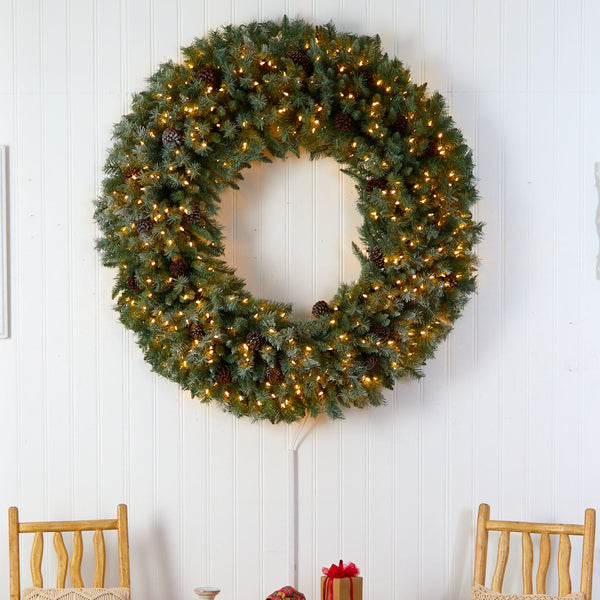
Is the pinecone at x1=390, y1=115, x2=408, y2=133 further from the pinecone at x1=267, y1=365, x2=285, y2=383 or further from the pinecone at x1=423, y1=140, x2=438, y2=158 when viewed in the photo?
the pinecone at x1=267, y1=365, x2=285, y2=383

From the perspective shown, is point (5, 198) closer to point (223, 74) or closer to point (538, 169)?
point (223, 74)

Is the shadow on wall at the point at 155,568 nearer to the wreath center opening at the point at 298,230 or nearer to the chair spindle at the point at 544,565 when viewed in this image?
the wreath center opening at the point at 298,230

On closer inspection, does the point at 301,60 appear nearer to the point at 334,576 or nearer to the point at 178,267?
the point at 178,267

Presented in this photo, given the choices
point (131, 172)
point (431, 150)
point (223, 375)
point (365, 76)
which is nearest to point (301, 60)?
point (365, 76)

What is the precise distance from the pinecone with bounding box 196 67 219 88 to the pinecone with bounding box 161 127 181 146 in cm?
16

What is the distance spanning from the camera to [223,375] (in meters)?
2.02

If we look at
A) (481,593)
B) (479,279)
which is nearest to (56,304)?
(479,279)

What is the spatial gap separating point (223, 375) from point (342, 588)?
0.64 m

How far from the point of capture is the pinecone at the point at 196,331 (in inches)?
79.0

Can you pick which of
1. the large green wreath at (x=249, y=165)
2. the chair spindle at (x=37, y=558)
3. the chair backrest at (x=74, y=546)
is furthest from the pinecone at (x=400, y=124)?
the chair spindle at (x=37, y=558)

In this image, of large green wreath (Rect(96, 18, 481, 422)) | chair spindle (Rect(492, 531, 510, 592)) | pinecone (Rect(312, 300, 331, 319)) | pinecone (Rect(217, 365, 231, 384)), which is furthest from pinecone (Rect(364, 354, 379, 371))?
chair spindle (Rect(492, 531, 510, 592))

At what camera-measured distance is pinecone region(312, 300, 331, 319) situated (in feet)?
6.81

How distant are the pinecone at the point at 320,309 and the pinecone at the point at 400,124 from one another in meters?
0.53

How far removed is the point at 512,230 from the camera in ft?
7.38
